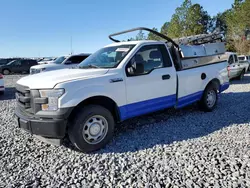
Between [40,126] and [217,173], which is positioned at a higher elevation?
[40,126]

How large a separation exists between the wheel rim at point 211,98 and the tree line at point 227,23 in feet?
78.4

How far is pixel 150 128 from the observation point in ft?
15.6

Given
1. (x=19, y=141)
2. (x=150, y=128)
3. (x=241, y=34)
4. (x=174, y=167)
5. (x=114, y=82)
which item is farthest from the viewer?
(x=241, y=34)

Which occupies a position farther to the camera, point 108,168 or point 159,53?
point 159,53

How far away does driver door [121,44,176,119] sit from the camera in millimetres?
4117

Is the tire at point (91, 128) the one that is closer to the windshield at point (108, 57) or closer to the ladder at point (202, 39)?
the windshield at point (108, 57)

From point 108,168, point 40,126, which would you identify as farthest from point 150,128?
point 40,126

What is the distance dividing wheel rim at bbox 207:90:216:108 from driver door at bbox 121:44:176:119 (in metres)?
1.57

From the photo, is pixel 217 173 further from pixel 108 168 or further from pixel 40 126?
pixel 40 126

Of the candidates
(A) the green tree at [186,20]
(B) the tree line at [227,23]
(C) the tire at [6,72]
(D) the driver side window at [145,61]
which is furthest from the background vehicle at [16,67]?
(A) the green tree at [186,20]

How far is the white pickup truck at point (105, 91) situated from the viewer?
340 cm

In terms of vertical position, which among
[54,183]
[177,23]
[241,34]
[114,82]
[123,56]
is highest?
[177,23]

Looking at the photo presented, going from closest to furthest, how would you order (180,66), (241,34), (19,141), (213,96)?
(19,141)
(180,66)
(213,96)
(241,34)

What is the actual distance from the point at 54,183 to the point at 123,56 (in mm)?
2578
